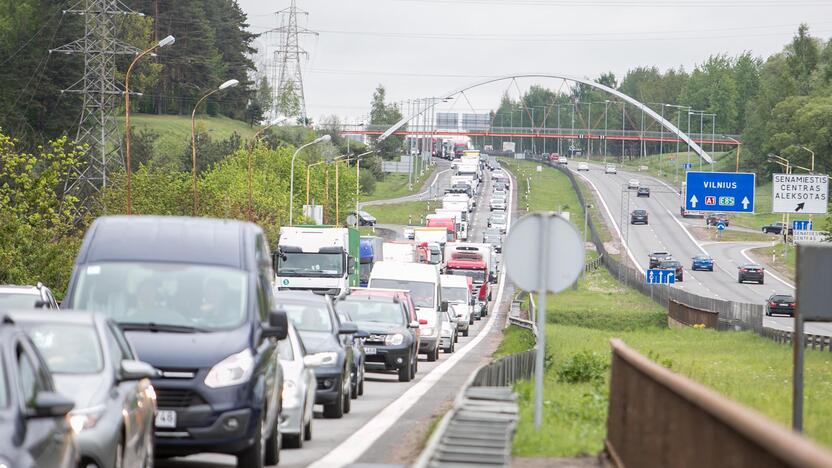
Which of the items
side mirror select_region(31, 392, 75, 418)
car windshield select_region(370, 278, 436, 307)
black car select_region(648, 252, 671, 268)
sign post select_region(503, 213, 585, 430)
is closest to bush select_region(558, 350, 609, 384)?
sign post select_region(503, 213, 585, 430)

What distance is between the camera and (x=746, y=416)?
23.0 feet

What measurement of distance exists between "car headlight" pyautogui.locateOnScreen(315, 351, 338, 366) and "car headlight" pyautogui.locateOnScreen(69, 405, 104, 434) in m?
10.1

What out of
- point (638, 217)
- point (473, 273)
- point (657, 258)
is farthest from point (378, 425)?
point (638, 217)

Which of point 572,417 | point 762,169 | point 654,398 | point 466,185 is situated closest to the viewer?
point 654,398

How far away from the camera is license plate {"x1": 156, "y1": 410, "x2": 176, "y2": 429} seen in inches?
546

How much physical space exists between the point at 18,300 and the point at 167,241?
10294 millimetres

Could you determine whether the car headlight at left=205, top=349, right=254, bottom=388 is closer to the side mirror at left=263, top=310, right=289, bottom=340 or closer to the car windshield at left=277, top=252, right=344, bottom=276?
the side mirror at left=263, top=310, right=289, bottom=340

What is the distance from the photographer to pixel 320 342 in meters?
21.5

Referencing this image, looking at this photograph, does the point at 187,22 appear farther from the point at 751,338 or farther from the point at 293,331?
the point at 293,331

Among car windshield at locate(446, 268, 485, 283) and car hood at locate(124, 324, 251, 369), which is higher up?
car hood at locate(124, 324, 251, 369)

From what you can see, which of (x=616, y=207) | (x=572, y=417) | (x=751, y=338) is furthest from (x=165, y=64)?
(x=572, y=417)

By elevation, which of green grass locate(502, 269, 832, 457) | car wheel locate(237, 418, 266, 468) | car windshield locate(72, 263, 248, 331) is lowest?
green grass locate(502, 269, 832, 457)

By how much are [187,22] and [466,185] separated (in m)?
33.0

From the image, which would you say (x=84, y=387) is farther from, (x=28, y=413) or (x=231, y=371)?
(x=231, y=371)
